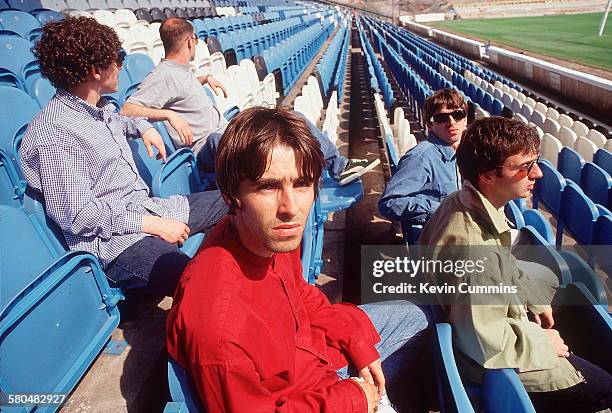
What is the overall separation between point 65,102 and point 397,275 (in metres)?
1.37

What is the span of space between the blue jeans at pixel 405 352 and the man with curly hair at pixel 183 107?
3.15 feet

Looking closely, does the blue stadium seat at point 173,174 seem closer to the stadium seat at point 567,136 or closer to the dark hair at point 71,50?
the dark hair at point 71,50

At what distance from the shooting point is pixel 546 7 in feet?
107

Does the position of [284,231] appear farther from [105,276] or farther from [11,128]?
[11,128]

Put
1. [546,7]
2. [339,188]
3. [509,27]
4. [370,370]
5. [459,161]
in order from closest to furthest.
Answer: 1. [370,370]
2. [459,161]
3. [339,188]
4. [509,27]
5. [546,7]

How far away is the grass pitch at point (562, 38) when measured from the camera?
13938 mm

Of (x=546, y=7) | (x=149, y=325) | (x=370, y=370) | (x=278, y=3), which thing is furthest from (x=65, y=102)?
(x=546, y=7)

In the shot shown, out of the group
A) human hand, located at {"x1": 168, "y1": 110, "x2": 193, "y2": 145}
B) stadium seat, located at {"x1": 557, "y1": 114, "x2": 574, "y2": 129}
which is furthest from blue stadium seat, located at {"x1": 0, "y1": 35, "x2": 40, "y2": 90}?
stadium seat, located at {"x1": 557, "y1": 114, "x2": 574, "y2": 129}

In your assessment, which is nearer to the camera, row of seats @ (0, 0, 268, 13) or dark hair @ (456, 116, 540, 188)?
dark hair @ (456, 116, 540, 188)

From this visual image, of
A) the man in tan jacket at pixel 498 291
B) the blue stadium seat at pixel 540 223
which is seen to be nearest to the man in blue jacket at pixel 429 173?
the blue stadium seat at pixel 540 223

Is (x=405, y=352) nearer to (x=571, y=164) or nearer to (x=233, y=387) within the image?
(x=233, y=387)

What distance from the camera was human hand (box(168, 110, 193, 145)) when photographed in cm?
206

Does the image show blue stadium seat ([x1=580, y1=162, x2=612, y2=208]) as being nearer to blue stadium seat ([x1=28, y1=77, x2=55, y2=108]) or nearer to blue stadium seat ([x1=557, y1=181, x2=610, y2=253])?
blue stadium seat ([x1=557, y1=181, x2=610, y2=253])

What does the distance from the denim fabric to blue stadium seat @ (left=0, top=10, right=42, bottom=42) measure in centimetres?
312
